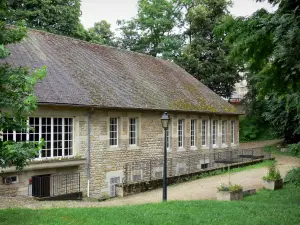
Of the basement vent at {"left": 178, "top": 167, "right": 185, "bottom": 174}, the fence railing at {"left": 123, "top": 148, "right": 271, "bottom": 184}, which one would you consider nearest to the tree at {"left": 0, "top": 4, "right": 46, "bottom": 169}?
the fence railing at {"left": 123, "top": 148, "right": 271, "bottom": 184}

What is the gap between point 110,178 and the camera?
18.3 metres

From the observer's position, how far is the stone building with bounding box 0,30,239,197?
613 inches

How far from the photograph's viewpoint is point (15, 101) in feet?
27.7

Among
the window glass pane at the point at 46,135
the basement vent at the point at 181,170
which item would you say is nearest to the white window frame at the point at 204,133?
the basement vent at the point at 181,170

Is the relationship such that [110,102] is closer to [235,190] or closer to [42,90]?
[42,90]

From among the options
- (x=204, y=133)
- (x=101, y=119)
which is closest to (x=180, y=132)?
(x=204, y=133)

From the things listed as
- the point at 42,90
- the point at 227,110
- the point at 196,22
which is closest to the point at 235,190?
the point at 42,90

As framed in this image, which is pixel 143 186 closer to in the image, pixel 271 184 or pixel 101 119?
pixel 101 119

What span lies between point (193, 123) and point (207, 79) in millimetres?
13505

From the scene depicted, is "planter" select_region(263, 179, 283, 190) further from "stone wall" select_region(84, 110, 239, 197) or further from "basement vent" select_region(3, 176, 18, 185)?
"basement vent" select_region(3, 176, 18, 185)

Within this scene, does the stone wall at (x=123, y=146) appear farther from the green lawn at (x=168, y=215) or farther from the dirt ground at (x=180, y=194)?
the green lawn at (x=168, y=215)

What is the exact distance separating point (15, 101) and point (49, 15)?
72.2 feet

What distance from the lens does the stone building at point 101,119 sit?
613 inches

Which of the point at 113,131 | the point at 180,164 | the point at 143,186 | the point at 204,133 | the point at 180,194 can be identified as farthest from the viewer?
the point at 204,133
